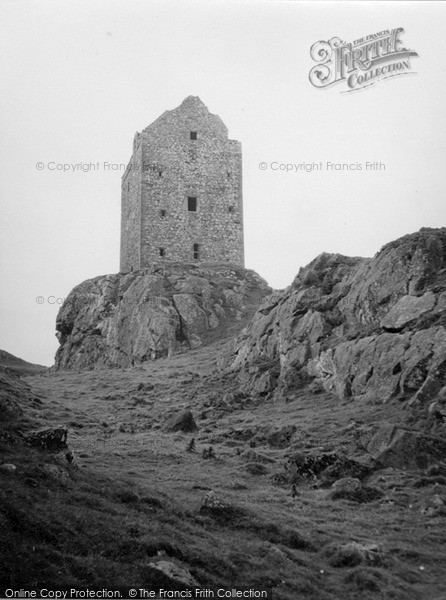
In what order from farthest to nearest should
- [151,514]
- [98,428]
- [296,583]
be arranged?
[98,428]
[151,514]
[296,583]

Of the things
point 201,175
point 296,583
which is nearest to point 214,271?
point 201,175

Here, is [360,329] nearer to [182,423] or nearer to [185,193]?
[182,423]

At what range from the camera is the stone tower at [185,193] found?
4975 cm

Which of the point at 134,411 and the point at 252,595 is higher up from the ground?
the point at 134,411

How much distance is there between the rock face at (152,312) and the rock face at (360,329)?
25.1 ft

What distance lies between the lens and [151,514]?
1455 cm

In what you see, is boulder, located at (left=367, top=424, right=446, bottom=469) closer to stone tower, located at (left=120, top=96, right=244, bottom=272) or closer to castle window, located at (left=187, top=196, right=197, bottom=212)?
stone tower, located at (left=120, top=96, right=244, bottom=272)

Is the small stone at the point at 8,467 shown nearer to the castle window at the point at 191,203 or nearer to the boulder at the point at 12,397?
the boulder at the point at 12,397

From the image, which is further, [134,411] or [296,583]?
[134,411]

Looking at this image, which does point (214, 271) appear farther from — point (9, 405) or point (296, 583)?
point (296, 583)

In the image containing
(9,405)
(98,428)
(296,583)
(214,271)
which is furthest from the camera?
(214,271)

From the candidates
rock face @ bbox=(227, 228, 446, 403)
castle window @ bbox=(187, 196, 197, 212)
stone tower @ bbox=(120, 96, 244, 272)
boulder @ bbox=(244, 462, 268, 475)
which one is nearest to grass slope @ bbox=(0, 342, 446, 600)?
boulder @ bbox=(244, 462, 268, 475)

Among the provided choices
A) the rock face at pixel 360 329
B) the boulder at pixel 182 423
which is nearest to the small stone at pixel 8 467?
the boulder at pixel 182 423

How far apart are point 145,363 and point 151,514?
27286mm
